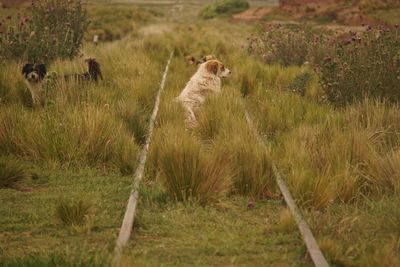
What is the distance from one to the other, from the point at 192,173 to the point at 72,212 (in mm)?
1146

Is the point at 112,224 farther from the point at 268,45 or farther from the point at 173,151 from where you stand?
the point at 268,45

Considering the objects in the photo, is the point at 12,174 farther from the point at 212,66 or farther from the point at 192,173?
the point at 212,66

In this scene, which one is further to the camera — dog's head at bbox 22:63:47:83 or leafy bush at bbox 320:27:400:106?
dog's head at bbox 22:63:47:83

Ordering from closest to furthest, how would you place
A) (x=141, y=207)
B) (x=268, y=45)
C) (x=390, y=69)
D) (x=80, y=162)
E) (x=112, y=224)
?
1. (x=112, y=224)
2. (x=141, y=207)
3. (x=80, y=162)
4. (x=390, y=69)
5. (x=268, y=45)

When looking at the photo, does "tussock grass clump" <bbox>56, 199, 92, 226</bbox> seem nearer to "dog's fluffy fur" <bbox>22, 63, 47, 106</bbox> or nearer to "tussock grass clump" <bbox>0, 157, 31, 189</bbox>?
"tussock grass clump" <bbox>0, 157, 31, 189</bbox>

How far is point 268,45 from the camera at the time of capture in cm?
1847

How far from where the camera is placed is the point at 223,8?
60.2 meters

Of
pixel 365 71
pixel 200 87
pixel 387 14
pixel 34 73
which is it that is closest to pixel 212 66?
pixel 200 87

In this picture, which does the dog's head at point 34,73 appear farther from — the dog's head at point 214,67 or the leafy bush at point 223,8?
the leafy bush at point 223,8

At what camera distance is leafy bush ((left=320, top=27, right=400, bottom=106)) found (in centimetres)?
948

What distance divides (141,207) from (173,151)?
666 mm

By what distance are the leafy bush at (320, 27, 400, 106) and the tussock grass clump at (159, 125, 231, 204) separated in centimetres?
372

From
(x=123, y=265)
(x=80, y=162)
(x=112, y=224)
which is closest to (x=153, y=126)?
(x=80, y=162)

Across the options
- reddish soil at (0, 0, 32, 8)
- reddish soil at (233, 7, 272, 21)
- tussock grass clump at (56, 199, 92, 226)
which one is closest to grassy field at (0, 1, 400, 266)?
tussock grass clump at (56, 199, 92, 226)
